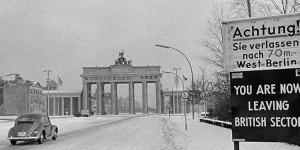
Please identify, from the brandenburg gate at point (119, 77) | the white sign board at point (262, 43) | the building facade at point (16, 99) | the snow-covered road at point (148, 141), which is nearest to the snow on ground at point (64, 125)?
the snow-covered road at point (148, 141)

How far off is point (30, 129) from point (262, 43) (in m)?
16.5

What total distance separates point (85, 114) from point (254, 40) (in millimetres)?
95771

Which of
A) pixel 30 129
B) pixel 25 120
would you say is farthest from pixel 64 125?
pixel 30 129

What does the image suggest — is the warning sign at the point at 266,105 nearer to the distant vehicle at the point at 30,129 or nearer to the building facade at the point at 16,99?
the distant vehicle at the point at 30,129

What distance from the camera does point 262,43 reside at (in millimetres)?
7023

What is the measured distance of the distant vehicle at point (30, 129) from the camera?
21234 mm

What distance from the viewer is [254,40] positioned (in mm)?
7074

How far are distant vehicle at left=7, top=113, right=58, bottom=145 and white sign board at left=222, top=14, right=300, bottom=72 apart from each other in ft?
52.1

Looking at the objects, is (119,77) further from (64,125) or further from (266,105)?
(266,105)

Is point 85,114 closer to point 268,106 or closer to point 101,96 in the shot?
point 101,96

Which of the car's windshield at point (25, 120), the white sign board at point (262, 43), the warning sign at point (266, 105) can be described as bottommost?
the car's windshield at point (25, 120)

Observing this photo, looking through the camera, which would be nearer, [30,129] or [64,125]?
[30,129]

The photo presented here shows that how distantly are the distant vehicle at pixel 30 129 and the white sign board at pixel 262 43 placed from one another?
15.9 meters

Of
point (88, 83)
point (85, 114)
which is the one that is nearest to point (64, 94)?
point (88, 83)
